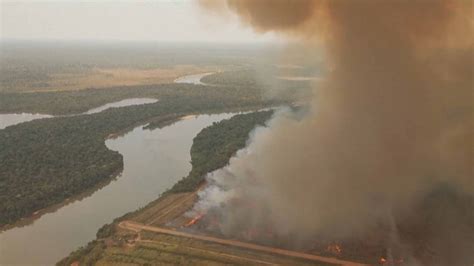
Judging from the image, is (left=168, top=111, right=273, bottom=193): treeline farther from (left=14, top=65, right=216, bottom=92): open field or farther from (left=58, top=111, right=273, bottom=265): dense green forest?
(left=14, top=65, right=216, bottom=92): open field

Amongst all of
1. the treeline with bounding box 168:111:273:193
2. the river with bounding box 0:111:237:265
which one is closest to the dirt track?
the river with bounding box 0:111:237:265

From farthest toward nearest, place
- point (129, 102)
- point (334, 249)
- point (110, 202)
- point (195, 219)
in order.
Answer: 1. point (129, 102)
2. point (110, 202)
3. point (195, 219)
4. point (334, 249)

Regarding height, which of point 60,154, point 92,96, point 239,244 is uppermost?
point 92,96

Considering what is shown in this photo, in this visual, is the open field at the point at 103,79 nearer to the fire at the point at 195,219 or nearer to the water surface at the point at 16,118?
the water surface at the point at 16,118

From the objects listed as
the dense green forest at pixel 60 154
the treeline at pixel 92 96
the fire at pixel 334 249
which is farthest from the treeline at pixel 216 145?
the treeline at pixel 92 96

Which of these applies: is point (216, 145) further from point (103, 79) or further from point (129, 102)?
point (103, 79)

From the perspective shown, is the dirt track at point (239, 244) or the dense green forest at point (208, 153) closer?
the dirt track at point (239, 244)

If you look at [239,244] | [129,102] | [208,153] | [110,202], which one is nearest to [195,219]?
[239,244]

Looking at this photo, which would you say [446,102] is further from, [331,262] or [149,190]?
[149,190]
